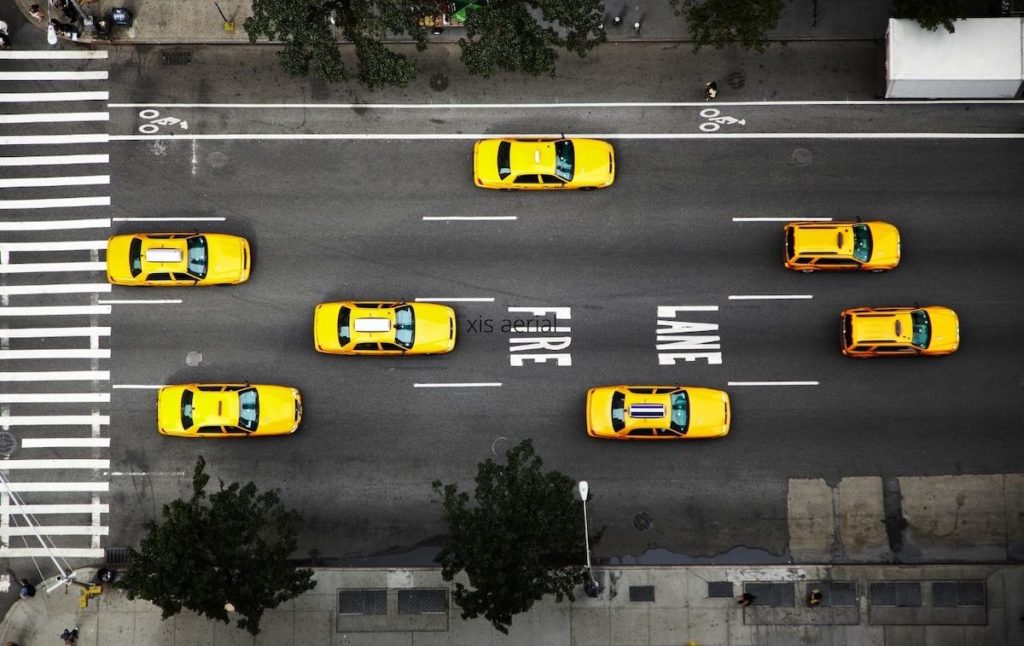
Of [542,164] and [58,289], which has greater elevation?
[542,164]

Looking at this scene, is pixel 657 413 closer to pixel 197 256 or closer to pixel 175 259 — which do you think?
pixel 197 256

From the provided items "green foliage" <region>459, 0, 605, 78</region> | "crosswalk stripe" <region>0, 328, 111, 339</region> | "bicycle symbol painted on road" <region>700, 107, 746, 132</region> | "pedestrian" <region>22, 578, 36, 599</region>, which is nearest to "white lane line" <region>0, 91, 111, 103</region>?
"crosswalk stripe" <region>0, 328, 111, 339</region>

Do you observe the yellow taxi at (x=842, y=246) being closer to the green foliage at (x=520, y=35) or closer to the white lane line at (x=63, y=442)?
the green foliage at (x=520, y=35)

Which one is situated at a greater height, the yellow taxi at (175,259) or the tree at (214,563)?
the yellow taxi at (175,259)

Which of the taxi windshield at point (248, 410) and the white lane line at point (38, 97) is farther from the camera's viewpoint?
the white lane line at point (38, 97)

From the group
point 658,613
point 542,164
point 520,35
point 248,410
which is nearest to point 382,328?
point 248,410

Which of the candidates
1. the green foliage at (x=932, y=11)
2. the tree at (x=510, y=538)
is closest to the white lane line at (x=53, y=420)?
the tree at (x=510, y=538)

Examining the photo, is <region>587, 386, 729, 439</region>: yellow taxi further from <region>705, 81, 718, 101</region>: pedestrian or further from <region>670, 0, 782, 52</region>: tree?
<region>670, 0, 782, 52</region>: tree
